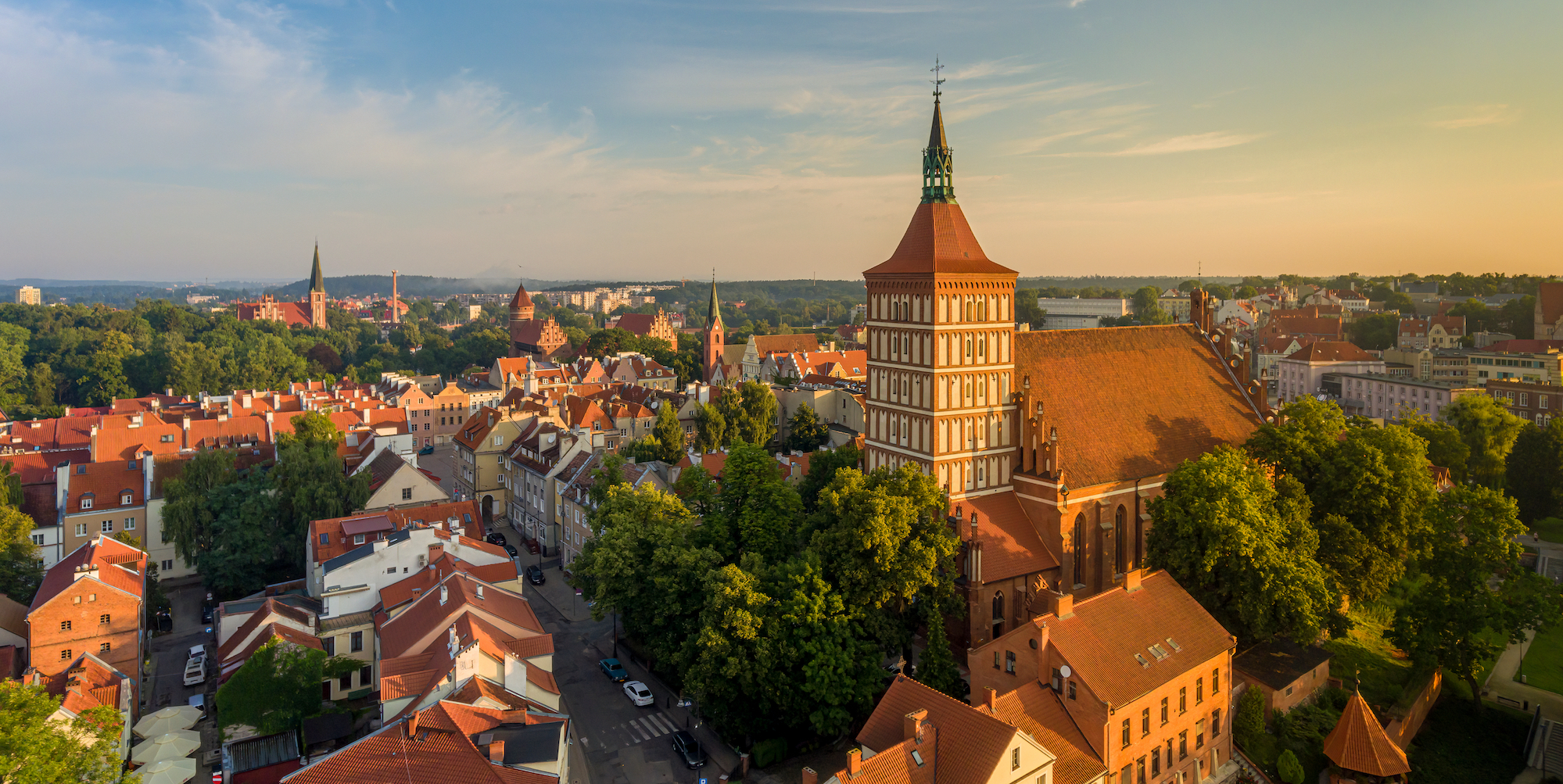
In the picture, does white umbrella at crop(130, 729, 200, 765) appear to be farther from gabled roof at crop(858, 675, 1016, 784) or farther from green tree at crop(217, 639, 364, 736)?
gabled roof at crop(858, 675, 1016, 784)

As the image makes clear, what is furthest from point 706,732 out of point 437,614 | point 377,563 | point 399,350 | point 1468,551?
point 399,350

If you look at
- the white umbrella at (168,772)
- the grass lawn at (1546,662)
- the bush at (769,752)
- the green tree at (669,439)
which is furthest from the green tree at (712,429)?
the grass lawn at (1546,662)

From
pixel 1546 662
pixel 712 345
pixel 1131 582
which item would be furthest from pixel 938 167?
pixel 712 345

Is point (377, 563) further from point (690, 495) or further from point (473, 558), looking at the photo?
point (690, 495)

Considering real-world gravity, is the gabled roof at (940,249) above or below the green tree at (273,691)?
above

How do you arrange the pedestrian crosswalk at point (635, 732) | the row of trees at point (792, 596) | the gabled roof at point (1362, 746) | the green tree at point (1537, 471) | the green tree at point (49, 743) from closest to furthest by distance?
the green tree at point (49, 743) → the row of trees at point (792, 596) → the gabled roof at point (1362, 746) → the pedestrian crosswalk at point (635, 732) → the green tree at point (1537, 471)

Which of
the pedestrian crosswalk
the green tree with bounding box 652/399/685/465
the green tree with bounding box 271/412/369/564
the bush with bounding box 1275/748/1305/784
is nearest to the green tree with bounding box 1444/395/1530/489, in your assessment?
the bush with bounding box 1275/748/1305/784

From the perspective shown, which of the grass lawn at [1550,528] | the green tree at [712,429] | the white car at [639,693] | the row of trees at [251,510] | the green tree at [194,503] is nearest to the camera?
the white car at [639,693]

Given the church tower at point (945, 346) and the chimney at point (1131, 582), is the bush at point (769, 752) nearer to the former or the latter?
the church tower at point (945, 346)
